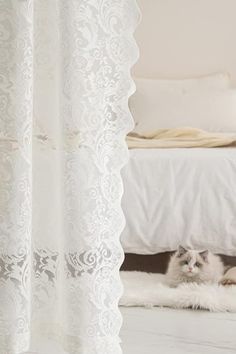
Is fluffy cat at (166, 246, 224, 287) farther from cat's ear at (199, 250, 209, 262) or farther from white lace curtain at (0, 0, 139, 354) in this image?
white lace curtain at (0, 0, 139, 354)

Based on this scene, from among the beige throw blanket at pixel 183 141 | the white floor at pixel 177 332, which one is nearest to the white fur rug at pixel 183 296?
the white floor at pixel 177 332

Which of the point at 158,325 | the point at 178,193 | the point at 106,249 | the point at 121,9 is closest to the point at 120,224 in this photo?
the point at 106,249

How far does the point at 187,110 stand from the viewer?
3.08 meters

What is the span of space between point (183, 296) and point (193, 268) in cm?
14

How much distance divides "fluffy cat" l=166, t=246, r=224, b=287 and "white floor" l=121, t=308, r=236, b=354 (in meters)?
0.22

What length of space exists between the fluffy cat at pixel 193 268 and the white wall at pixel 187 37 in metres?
1.77

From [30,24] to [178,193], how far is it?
3.52 feet

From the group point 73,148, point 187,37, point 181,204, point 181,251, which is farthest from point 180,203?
point 187,37

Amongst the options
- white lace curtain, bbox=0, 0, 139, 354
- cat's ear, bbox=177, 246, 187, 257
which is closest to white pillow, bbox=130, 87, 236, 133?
cat's ear, bbox=177, 246, 187, 257

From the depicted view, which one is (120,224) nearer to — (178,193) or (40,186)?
(40,186)

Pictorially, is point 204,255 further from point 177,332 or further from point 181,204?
point 177,332

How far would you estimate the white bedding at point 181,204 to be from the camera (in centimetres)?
192

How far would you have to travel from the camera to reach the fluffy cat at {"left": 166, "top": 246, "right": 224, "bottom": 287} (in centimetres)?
196

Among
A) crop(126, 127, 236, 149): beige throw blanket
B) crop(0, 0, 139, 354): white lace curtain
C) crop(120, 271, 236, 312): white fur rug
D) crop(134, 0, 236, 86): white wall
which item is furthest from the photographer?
crop(134, 0, 236, 86): white wall
